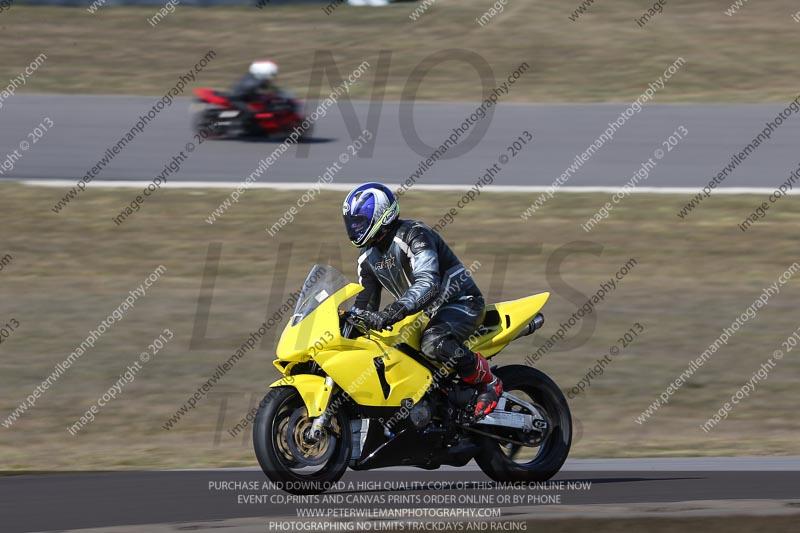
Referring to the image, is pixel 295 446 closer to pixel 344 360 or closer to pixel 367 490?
pixel 344 360

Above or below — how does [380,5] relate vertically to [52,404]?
below

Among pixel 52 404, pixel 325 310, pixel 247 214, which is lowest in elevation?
pixel 247 214

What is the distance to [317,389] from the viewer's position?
7.11 m

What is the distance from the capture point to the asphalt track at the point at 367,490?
22.9 ft

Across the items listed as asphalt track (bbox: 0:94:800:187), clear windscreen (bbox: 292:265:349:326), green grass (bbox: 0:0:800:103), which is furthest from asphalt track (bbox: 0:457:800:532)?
green grass (bbox: 0:0:800:103)

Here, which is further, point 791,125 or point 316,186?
point 791,125

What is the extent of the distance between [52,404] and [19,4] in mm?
19563

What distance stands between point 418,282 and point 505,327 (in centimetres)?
84

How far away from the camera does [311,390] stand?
708cm

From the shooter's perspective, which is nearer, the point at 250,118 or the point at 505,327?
the point at 505,327

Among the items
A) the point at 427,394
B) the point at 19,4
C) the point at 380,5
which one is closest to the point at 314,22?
the point at 380,5

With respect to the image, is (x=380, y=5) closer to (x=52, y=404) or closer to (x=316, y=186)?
(x=316, y=186)

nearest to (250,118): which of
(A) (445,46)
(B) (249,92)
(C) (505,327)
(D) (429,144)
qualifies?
(B) (249,92)

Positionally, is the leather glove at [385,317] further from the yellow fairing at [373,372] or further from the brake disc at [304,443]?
the brake disc at [304,443]
